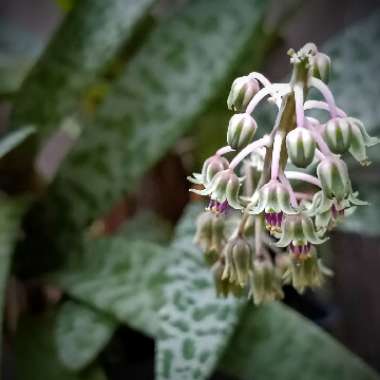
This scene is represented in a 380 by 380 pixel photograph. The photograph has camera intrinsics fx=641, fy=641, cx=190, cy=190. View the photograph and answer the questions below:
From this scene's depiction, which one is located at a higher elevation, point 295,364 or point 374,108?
point 374,108

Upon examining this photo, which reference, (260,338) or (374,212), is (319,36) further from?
(260,338)

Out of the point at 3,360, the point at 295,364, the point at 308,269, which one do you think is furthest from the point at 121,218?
the point at 308,269

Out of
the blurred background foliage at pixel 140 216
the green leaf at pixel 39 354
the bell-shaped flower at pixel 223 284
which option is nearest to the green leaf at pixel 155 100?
the blurred background foliage at pixel 140 216

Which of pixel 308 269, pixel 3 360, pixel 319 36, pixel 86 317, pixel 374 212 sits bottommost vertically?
pixel 3 360

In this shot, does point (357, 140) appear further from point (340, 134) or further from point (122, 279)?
point (122, 279)

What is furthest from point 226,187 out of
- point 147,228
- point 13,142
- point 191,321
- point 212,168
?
point 147,228

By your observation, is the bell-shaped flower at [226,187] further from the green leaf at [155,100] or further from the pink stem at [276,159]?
the green leaf at [155,100]

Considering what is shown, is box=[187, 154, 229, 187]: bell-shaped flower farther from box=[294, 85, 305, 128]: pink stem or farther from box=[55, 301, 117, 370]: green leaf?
box=[55, 301, 117, 370]: green leaf
